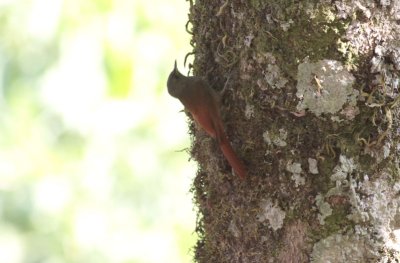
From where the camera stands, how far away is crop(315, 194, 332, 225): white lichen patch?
1.53m

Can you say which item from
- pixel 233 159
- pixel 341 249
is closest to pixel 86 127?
pixel 233 159

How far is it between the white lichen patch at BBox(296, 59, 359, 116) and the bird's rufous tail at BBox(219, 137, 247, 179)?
0.64ft

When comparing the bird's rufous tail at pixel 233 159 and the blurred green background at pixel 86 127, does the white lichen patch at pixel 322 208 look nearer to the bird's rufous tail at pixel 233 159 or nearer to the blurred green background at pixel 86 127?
the bird's rufous tail at pixel 233 159

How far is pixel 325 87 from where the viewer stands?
5.09 ft

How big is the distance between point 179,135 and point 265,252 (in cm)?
191

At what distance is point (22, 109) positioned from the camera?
10.9 feet

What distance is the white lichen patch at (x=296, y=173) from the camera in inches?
61.8

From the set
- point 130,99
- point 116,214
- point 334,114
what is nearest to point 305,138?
point 334,114

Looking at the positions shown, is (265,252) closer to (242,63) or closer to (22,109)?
(242,63)

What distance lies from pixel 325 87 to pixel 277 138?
0.16 metres

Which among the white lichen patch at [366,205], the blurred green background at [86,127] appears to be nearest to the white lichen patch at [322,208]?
the white lichen patch at [366,205]

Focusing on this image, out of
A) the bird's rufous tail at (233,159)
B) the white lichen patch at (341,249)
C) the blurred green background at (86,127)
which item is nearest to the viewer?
the white lichen patch at (341,249)

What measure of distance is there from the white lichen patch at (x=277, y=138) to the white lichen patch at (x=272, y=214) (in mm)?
134

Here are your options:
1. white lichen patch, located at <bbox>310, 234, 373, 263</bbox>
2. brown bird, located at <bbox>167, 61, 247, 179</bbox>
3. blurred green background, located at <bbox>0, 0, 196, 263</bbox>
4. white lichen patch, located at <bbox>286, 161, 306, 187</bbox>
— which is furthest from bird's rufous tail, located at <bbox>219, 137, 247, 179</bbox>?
blurred green background, located at <bbox>0, 0, 196, 263</bbox>
